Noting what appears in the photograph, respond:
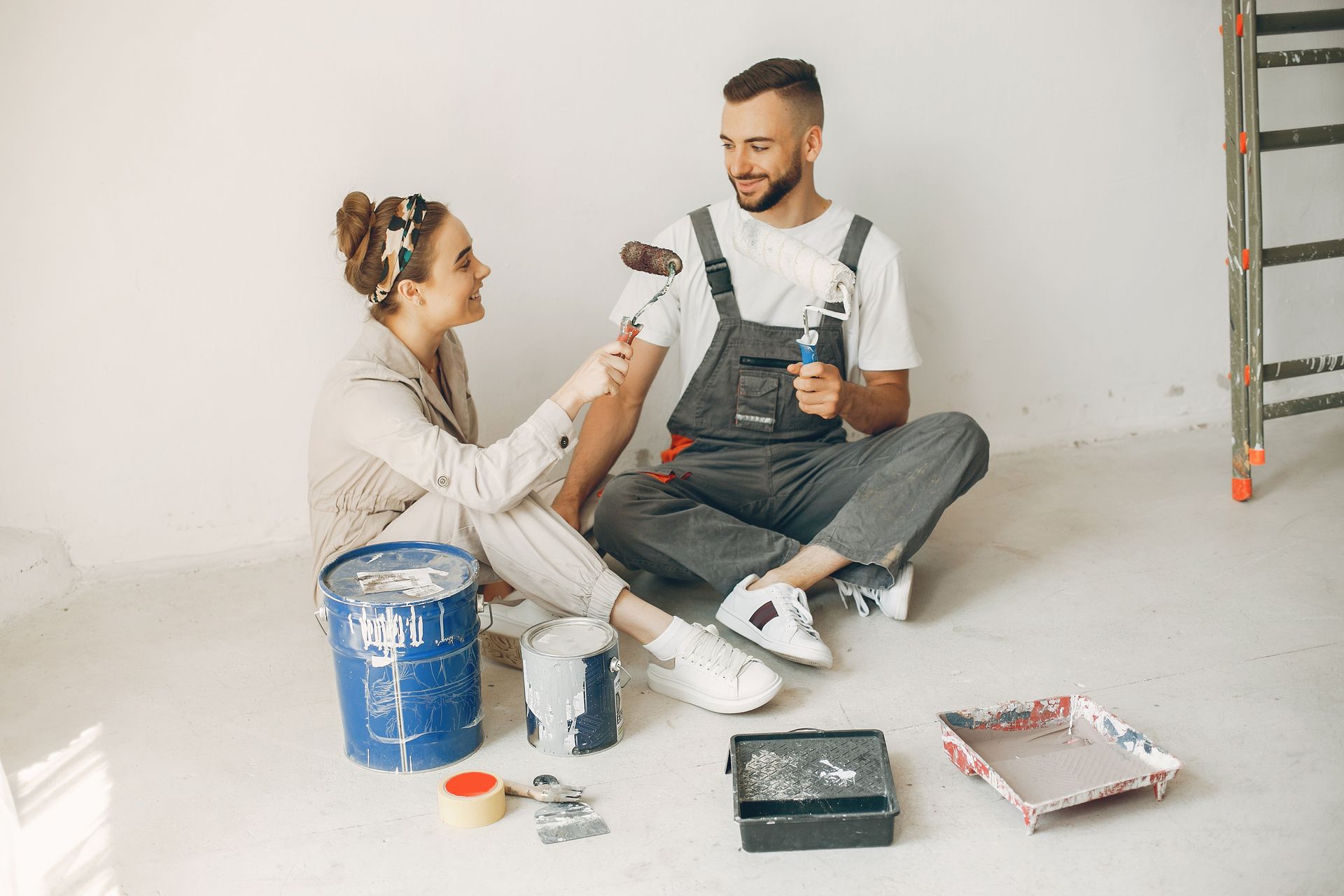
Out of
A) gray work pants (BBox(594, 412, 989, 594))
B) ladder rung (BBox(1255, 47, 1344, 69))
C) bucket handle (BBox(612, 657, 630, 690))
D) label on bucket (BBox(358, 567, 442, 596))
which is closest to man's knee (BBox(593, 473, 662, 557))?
gray work pants (BBox(594, 412, 989, 594))

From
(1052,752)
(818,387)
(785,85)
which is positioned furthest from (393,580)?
(785,85)

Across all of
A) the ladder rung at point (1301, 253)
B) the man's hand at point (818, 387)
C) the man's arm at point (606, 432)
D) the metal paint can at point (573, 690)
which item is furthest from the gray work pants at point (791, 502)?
the ladder rung at point (1301, 253)

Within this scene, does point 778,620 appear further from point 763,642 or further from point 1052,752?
point 1052,752

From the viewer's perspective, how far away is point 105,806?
2.02m

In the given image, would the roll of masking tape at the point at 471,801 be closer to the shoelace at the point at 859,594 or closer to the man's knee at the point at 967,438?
the shoelace at the point at 859,594

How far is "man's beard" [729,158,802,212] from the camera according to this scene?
2.80 m

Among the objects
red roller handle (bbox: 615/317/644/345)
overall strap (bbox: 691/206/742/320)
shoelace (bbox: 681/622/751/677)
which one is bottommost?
shoelace (bbox: 681/622/751/677)

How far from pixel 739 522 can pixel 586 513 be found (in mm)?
386

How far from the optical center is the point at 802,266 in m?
2.58

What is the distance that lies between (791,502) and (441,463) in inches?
36.7

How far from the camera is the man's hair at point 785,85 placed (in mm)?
2768

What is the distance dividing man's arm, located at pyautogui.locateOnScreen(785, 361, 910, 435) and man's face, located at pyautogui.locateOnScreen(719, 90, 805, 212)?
45 cm

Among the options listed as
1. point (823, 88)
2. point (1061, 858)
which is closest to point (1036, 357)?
point (823, 88)

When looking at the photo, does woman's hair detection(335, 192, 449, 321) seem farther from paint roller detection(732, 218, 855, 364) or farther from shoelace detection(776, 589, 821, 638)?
shoelace detection(776, 589, 821, 638)
